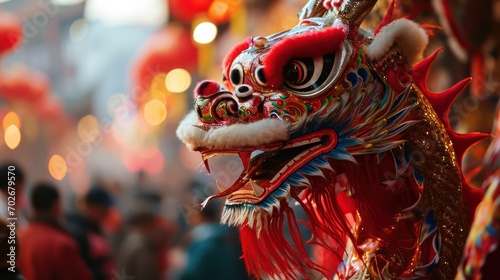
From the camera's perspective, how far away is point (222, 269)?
425 centimetres

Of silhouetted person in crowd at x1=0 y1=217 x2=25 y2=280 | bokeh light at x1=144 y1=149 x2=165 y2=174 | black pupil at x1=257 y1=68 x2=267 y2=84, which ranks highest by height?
black pupil at x1=257 y1=68 x2=267 y2=84

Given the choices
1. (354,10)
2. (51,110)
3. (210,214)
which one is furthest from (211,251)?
(51,110)

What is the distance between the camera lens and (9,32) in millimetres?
5555

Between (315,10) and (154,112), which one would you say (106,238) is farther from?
(315,10)

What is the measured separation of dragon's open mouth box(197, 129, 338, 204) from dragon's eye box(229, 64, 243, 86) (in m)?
0.21

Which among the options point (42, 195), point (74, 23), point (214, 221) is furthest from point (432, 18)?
point (74, 23)

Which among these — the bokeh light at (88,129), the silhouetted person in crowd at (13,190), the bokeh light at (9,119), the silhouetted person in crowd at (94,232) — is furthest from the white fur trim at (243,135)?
the bokeh light at (9,119)

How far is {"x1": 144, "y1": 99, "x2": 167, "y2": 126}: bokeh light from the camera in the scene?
7789 mm

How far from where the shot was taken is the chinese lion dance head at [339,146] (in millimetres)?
2227

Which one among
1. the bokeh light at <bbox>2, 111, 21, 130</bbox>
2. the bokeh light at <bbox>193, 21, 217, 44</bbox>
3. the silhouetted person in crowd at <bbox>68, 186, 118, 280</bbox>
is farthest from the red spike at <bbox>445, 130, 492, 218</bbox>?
the bokeh light at <bbox>2, 111, 21, 130</bbox>

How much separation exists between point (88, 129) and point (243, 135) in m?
5.86

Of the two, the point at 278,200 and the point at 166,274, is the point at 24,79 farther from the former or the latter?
Answer: the point at 278,200

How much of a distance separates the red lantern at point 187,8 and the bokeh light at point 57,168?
1.64 meters

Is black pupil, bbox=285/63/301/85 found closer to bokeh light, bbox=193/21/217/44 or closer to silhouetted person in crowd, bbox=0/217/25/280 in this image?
silhouetted person in crowd, bbox=0/217/25/280
